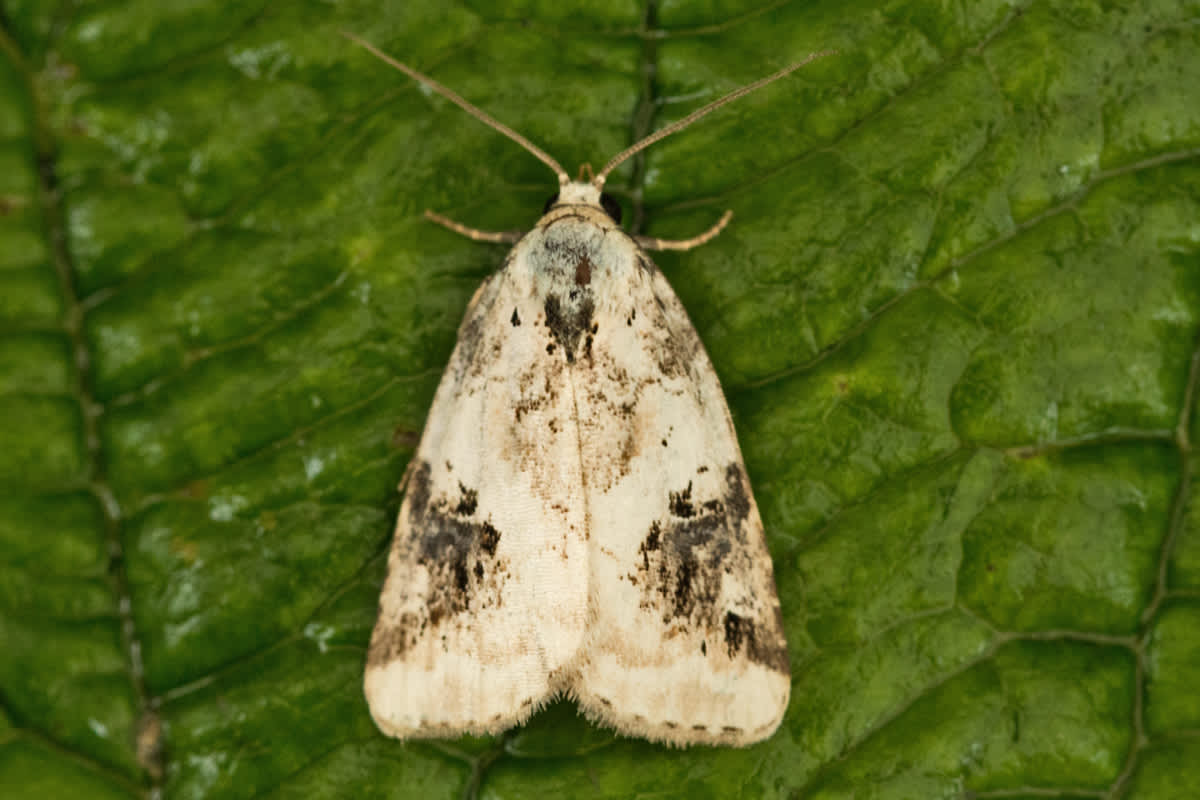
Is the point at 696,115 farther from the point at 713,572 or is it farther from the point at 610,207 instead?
the point at 713,572

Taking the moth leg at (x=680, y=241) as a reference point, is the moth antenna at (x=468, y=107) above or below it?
above

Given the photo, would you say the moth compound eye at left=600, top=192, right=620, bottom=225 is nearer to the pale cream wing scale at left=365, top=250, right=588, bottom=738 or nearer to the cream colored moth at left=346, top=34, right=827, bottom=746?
the cream colored moth at left=346, top=34, right=827, bottom=746

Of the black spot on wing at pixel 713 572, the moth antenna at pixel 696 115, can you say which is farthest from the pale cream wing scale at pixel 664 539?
the moth antenna at pixel 696 115

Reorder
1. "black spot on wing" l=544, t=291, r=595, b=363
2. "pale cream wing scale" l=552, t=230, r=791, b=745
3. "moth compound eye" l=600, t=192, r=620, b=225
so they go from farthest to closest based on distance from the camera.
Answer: "moth compound eye" l=600, t=192, r=620, b=225 → "black spot on wing" l=544, t=291, r=595, b=363 → "pale cream wing scale" l=552, t=230, r=791, b=745

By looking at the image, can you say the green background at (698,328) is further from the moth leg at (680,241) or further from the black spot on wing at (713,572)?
the black spot on wing at (713,572)

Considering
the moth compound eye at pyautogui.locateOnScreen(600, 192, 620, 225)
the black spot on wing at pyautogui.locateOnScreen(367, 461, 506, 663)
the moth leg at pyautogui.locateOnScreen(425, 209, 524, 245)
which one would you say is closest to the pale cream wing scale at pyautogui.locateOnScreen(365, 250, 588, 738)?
the black spot on wing at pyautogui.locateOnScreen(367, 461, 506, 663)

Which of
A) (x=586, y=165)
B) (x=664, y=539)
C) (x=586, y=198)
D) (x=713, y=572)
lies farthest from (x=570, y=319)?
(x=713, y=572)
